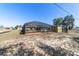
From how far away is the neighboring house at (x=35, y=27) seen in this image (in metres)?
1.68

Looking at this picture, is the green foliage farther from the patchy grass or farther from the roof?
the patchy grass

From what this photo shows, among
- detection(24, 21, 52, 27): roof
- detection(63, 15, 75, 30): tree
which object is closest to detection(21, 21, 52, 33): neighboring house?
detection(24, 21, 52, 27): roof

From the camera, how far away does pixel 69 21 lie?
1693 millimetres

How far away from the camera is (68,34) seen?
5.61 ft

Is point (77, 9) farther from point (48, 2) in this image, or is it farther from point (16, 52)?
point (16, 52)

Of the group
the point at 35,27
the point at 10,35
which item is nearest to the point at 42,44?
the point at 35,27

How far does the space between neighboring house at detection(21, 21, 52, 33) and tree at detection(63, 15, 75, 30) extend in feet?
0.56

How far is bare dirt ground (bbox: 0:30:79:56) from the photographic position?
166 centimetres

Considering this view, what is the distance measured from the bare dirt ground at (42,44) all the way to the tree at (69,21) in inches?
2.5

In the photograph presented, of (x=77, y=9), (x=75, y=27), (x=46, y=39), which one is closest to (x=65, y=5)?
(x=77, y=9)

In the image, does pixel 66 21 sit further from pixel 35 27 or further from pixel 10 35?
pixel 10 35

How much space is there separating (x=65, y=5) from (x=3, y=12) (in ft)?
2.18

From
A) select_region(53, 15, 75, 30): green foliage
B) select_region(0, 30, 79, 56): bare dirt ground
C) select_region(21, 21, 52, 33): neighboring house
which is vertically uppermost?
select_region(53, 15, 75, 30): green foliage

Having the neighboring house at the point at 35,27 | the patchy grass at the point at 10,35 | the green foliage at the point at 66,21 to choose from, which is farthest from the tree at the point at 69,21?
the patchy grass at the point at 10,35
